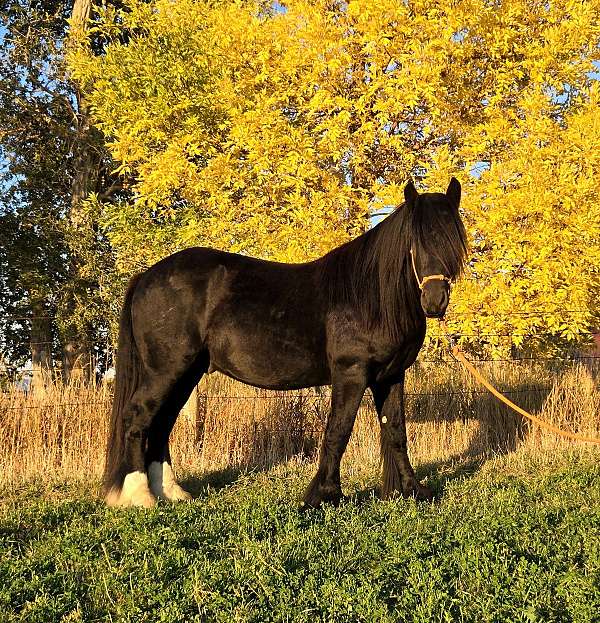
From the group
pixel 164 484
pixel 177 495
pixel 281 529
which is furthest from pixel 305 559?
pixel 164 484

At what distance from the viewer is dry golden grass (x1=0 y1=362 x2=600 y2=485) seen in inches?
267

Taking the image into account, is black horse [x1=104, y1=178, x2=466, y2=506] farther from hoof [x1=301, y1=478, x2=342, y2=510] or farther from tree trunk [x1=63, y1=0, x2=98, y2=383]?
tree trunk [x1=63, y1=0, x2=98, y2=383]

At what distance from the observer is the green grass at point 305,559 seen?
2.82 metres

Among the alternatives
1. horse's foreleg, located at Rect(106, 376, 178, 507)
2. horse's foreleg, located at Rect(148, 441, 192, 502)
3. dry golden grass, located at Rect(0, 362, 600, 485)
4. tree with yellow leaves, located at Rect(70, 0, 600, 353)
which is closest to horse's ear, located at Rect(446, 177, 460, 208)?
tree with yellow leaves, located at Rect(70, 0, 600, 353)

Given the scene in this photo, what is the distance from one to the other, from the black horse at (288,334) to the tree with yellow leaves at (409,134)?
1.80 meters

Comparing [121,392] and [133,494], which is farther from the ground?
→ [121,392]

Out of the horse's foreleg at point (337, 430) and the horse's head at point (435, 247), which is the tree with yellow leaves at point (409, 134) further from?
the horse's foreleg at point (337, 430)

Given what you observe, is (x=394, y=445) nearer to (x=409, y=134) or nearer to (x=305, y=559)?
(x=305, y=559)

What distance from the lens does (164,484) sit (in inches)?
199

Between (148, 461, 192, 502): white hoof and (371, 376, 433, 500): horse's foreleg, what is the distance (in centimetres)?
158

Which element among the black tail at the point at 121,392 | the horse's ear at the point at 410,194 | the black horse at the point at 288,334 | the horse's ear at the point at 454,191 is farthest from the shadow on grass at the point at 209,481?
the horse's ear at the point at 454,191

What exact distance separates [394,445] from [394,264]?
57.5 inches

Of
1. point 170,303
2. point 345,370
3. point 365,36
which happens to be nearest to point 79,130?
point 365,36

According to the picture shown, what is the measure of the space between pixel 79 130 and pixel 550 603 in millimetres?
13521
